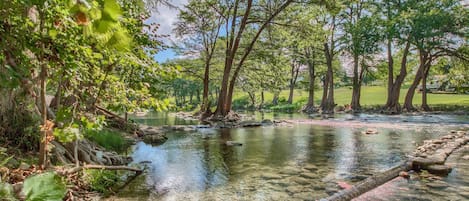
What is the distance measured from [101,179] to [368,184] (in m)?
4.71

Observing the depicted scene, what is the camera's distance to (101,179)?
6.21m

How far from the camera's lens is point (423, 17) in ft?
85.5

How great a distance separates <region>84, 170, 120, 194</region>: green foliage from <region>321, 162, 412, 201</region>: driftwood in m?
3.64

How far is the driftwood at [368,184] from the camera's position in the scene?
538 centimetres

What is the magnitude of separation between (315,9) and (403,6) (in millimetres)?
12906

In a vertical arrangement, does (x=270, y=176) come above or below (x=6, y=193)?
below

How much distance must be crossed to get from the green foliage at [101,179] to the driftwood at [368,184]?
364cm

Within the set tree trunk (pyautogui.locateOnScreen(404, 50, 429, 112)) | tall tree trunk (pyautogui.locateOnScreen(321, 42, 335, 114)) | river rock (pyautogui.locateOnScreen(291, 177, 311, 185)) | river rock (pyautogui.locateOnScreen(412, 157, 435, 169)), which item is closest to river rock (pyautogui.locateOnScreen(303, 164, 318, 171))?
river rock (pyautogui.locateOnScreen(291, 177, 311, 185))

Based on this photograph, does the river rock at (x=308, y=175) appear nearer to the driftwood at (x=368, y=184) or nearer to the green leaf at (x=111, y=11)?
the driftwood at (x=368, y=184)

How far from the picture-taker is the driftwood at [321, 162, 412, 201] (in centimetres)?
538

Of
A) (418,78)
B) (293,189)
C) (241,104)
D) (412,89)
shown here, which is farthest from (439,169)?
(241,104)

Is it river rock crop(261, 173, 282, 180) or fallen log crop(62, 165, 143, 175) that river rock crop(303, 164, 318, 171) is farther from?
fallen log crop(62, 165, 143, 175)

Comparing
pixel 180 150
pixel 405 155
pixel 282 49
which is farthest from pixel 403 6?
pixel 180 150

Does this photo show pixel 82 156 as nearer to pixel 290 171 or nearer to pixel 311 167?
pixel 290 171
